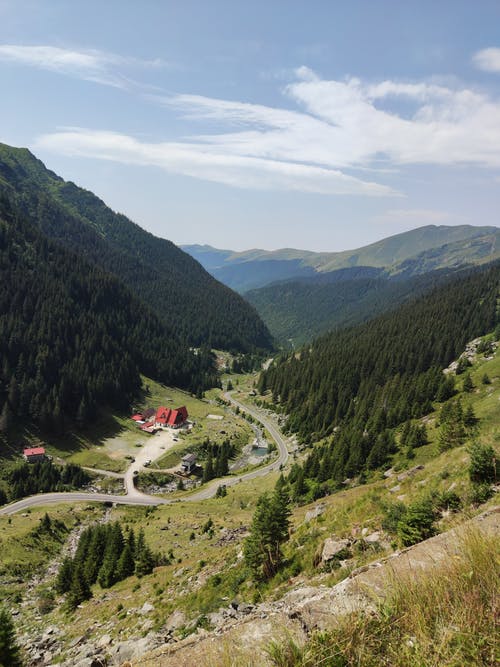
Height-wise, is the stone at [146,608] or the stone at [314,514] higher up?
the stone at [314,514]

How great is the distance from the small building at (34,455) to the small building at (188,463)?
38318mm

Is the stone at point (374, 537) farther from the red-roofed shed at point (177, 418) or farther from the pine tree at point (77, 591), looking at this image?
the red-roofed shed at point (177, 418)

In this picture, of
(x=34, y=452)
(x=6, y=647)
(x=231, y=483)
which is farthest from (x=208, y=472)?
(x=6, y=647)

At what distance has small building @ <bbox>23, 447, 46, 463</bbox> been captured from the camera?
92.9m

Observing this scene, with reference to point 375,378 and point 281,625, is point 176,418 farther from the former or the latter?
point 281,625

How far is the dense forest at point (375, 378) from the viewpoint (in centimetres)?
7894

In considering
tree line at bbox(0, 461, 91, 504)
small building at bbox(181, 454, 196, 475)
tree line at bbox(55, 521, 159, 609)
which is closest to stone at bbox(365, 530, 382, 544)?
tree line at bbox(55, 521, 159, 609)

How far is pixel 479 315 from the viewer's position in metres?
147

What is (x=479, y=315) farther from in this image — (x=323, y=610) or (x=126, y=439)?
(x=323, y=610)

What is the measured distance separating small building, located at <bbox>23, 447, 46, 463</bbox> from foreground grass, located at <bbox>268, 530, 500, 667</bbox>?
109771 millimetres

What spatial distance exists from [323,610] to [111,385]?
14349cm

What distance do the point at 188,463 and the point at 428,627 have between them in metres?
108

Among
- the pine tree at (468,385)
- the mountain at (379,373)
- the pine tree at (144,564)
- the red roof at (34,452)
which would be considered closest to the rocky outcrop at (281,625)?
the pine tree at (144,564)

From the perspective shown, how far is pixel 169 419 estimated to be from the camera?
12912cm
